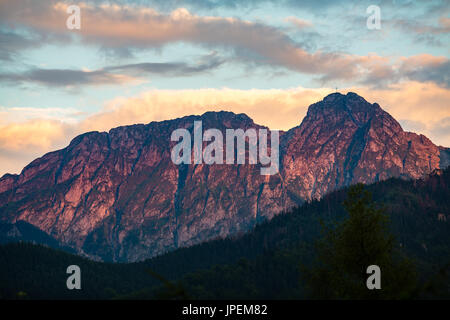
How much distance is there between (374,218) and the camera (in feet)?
303

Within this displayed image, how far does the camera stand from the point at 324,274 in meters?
106
